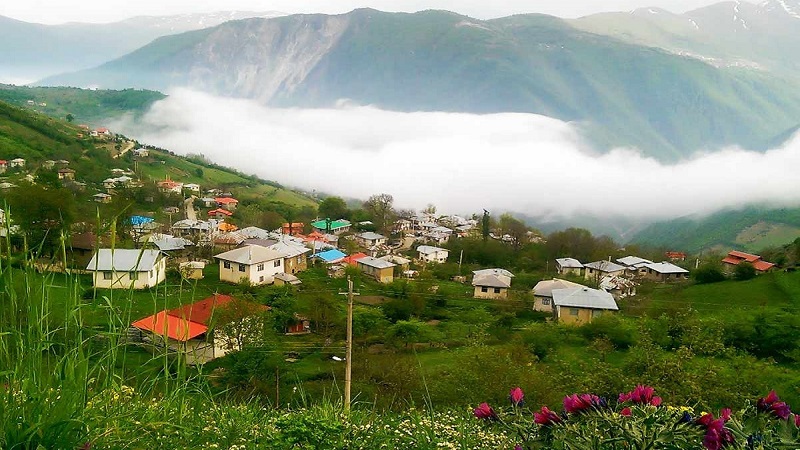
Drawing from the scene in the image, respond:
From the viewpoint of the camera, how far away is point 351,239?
51.2m

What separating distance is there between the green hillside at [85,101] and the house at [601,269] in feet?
323

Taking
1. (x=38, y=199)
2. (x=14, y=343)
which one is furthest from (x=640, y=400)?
(x=38, y=199)

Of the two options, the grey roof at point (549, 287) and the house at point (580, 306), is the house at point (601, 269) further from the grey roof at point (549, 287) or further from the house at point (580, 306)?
the house at point (580, 306)

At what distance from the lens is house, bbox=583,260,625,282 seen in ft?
138

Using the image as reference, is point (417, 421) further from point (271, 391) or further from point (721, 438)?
point (271, 391)

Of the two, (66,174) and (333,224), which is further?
(333,224)

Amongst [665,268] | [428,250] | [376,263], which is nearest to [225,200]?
[428,250]

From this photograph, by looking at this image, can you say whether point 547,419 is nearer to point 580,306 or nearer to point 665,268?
point 580,306

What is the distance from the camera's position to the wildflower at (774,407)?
1852 mm

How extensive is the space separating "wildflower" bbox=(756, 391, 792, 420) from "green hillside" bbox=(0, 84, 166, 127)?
4708 inches

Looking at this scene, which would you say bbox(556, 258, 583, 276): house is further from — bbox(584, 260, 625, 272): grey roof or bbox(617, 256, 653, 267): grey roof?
bbox(617, 256, 653, 267): grey roof

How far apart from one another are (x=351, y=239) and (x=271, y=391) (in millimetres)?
38015

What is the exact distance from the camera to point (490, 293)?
32.4m

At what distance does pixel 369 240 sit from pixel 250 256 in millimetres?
21671
